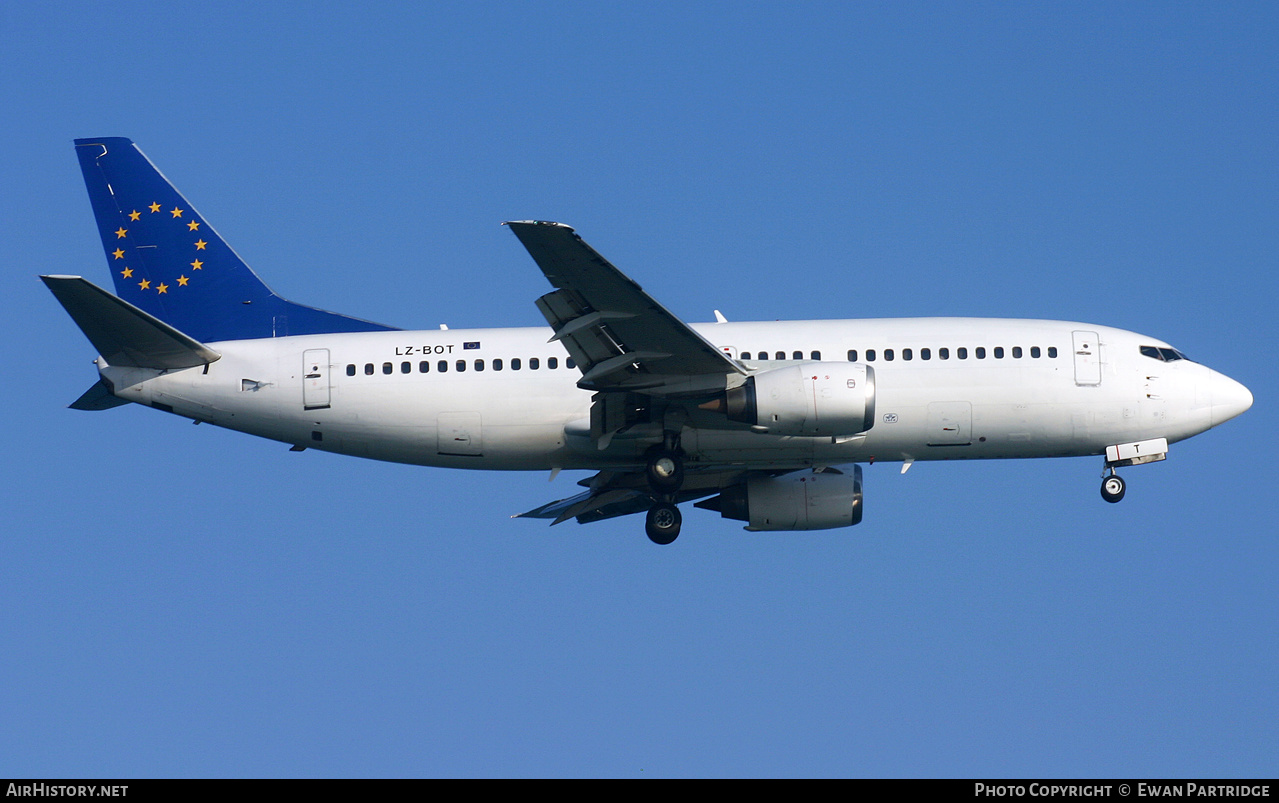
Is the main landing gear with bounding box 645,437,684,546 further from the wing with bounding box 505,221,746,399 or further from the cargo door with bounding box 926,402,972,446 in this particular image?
the cargo door with bounding box 926,402,972,446

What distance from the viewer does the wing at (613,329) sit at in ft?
89.1

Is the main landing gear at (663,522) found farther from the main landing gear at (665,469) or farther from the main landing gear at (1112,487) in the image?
the main landing gear at (1112,487)

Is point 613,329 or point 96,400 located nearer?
point 613,329

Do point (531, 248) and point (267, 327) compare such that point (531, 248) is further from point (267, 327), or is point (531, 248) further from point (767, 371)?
point (267, 327)

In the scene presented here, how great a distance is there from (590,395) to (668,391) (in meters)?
2.21

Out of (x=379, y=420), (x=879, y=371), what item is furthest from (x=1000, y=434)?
(x=379, y=420)

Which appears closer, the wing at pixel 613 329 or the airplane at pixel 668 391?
the wing at pixel 613 329

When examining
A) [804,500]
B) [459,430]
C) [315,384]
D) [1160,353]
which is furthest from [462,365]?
[1160,353]

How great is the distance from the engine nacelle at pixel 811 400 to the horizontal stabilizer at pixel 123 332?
13.1 metres

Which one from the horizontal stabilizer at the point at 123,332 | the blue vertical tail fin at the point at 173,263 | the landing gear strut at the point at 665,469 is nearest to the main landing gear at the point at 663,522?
the landing gear strut at the point at 665,469

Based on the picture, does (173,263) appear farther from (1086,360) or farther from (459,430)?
(1086,360)

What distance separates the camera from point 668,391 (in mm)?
31094

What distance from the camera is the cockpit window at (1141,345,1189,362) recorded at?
33.9 m

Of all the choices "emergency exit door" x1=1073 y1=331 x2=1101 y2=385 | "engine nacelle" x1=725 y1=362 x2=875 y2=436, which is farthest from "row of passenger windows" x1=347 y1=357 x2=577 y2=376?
"emergency exit door" x1=1073 y1=331 x2=1101 y2=385
